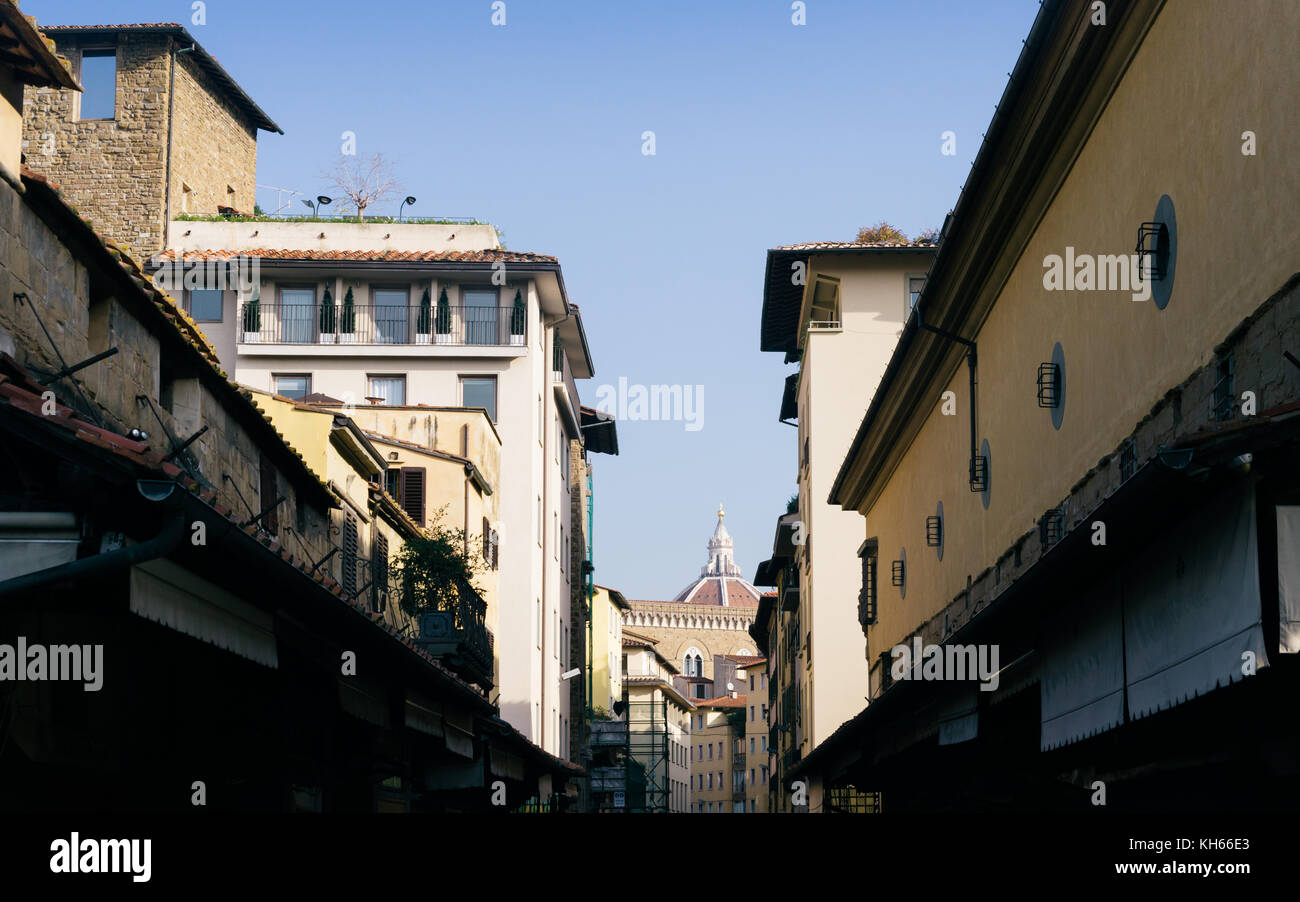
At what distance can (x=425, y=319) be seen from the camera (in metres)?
40.8

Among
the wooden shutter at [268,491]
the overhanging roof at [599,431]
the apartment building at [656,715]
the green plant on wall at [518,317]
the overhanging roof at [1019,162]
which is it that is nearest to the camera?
the overhanging roof at [1019,162]

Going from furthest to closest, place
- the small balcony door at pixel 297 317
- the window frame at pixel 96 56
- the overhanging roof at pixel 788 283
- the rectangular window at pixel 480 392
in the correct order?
the window frame at pixel 96 56
the rectangular window at pixel 480 392
the small balcony door at pixel 297 317
the overhanging roof at pixel 788 283

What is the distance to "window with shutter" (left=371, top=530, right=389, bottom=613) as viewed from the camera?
2570cm

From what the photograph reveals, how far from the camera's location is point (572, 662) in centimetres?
5238

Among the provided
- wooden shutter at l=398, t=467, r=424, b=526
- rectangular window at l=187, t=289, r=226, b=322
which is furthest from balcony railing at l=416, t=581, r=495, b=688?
rectangular window at l=187, t=289, r=226, b=322

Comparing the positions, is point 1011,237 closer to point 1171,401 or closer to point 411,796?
point 1171,401

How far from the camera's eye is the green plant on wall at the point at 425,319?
40750 mm

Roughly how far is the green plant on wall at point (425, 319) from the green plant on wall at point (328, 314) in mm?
2106

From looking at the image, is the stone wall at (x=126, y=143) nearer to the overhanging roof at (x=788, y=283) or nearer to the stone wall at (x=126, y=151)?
the stone wall at (x=126, y=151)

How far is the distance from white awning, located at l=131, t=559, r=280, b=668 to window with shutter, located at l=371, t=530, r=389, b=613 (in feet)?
55.4

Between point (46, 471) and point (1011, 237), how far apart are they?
10402 millimetres

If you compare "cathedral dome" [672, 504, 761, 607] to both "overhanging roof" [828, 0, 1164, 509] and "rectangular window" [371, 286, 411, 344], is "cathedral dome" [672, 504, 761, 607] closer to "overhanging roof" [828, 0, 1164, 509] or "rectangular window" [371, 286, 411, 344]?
"rectangular window" [371, 286, 411, 344]

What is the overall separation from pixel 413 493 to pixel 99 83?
18138 mm

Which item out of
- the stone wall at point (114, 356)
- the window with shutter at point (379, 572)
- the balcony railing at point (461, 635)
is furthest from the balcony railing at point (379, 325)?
the stone wall at point (114, 356)
